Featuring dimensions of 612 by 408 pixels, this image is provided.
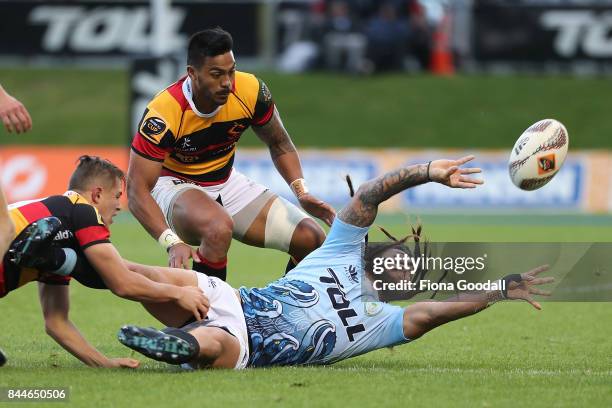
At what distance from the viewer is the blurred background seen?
86.9ft

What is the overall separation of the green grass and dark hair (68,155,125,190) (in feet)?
63.9

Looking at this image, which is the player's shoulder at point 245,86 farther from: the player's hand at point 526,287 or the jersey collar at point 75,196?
the player's hand at point 526,287

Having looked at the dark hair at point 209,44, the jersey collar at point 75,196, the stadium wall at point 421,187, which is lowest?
the stadium wall at point 421,187

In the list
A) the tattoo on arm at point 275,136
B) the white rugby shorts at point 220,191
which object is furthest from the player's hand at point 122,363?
the tattoo on arm at point 275,136

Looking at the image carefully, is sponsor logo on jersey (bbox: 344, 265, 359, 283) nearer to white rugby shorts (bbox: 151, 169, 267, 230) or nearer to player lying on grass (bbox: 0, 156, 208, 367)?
player lying on grass (bbox: 0, 156, 208, 367)

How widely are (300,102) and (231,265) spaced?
14.2 m

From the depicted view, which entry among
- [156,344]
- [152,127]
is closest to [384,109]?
[152,127]

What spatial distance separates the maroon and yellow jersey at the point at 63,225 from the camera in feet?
20.9

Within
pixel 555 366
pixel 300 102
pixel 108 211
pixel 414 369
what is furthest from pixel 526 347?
pixel 300 102

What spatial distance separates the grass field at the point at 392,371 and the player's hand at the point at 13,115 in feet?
4.77

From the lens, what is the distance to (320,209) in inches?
330

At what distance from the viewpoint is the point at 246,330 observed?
6727mm

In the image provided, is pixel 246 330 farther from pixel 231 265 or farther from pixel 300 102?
pixel 300 102

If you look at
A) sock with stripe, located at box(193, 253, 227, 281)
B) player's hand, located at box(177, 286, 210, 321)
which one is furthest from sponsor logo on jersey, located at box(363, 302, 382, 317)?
sock with stripe, located at box(193, 253, 227, 281)
